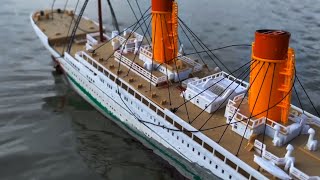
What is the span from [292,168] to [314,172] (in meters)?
1.34

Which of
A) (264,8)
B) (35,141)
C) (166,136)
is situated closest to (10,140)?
(35,141)

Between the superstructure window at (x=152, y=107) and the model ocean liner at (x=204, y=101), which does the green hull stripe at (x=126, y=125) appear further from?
the superstructure window at (x=152, y=107)

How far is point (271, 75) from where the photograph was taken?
2120cm

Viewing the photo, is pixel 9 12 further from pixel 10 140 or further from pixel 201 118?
pixel 201 118

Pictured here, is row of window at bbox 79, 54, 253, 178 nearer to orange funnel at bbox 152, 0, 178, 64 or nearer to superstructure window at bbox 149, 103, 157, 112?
superstructure window at bbox 149, 103, 157, 112

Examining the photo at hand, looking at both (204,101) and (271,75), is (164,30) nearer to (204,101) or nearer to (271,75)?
(204,101)

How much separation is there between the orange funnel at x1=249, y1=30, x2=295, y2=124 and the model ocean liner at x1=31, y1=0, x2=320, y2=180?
5 cm

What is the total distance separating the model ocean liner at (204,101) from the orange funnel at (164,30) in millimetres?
77

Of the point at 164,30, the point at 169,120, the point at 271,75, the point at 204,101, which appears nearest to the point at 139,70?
the point at 164,30

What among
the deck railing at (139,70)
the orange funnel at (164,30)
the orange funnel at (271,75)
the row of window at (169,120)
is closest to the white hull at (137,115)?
the row of window at (169,120)

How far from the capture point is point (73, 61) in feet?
110

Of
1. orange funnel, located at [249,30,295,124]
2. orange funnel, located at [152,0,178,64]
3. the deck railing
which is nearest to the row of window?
the deck railing

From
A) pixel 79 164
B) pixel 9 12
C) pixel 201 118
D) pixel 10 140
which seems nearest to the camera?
pixel 201 118

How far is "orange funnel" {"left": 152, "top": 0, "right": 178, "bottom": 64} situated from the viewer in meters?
28.0
